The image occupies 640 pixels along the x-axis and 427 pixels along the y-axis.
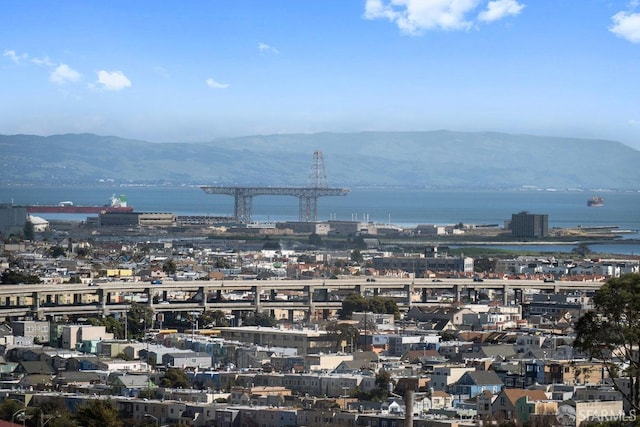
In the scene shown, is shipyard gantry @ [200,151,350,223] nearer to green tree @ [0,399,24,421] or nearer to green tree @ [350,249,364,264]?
green tree @ [350,249,364,264]

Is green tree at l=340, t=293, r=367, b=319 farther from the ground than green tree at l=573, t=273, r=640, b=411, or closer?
closer

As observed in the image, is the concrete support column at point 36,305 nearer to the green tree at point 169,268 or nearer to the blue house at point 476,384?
the green tree at point 169,268

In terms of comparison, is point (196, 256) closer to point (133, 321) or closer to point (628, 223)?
point (133, 321)

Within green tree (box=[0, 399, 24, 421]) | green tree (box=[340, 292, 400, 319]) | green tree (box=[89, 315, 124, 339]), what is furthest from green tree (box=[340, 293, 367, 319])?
green tree (box=[0, 399, 24, 421])

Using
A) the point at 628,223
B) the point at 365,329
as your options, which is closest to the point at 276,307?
the point at 365,329

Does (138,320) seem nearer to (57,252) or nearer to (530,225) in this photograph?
(57,252)

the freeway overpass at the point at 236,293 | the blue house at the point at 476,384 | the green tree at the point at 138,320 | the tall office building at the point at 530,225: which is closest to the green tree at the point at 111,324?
the green tree at the point at 138,320
